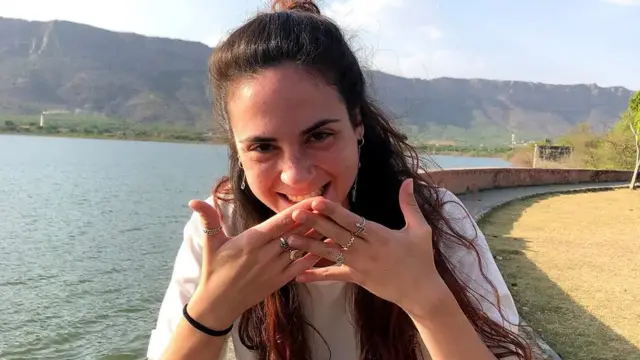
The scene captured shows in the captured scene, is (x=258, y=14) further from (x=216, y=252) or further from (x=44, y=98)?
(x=44, y=98)

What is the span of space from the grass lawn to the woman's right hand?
11.7 ft

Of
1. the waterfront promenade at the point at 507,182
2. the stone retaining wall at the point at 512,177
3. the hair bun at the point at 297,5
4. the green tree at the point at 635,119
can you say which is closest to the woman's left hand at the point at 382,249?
the hair bun at the point at 297,5

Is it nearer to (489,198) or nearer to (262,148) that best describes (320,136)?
(262,148)

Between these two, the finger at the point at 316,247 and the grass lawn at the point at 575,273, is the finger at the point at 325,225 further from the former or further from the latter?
the grass lawn at the point at 575,273

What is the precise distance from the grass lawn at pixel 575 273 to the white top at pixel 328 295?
2.99m

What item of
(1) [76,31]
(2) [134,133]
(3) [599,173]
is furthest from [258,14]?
(1) [76,31]

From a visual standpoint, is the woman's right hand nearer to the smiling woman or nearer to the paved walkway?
the smiling woman

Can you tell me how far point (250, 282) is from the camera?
1479mm

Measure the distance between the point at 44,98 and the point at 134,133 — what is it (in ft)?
136

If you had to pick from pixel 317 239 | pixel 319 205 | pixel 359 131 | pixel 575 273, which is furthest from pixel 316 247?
pixel 575 273

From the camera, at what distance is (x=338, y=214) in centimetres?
138

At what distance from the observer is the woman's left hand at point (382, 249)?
139 centimetres

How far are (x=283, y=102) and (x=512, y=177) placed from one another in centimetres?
2206

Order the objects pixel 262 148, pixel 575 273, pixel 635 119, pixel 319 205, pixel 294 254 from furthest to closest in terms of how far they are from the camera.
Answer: pixel 635 119
pixel 575 273
pixel 262 148
pixel 294 254
pixel 319 205
